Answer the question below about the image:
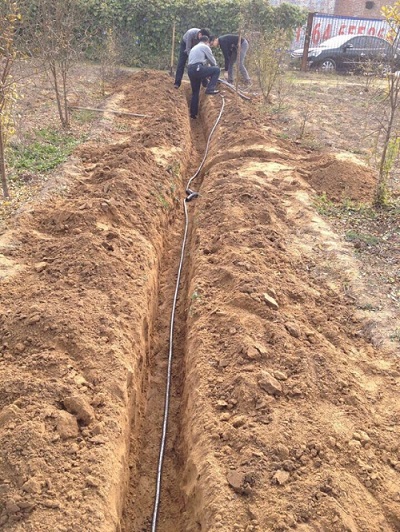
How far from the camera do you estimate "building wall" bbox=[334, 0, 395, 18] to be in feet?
104

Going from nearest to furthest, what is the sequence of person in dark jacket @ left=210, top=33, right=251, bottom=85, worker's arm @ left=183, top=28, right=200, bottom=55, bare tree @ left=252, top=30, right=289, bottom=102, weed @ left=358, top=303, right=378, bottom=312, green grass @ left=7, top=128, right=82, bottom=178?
weed @ left=358, top=303, right=378, bottom=312 → green grass @ left=7, top=128, right=82, bottom=178 → worker's arm @ left=183, top=28, right=200, bottom=55 → bare tree @ left=252, top=30, right=289, bottom=102 → person in dark jacket @ left=210, top=33, right=251, bottom=85

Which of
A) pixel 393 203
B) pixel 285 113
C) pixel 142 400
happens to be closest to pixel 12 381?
pixel 142 400

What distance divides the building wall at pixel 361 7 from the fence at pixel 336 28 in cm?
1093

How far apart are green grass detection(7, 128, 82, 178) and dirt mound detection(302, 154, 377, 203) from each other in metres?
4.31

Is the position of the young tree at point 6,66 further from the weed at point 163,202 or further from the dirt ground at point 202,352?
the weed at point 163,202

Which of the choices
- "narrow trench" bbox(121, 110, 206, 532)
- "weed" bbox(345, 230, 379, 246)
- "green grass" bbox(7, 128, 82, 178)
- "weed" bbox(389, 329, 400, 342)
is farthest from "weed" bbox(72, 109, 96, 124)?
"weed" bbox(389, 329, 400, 342)

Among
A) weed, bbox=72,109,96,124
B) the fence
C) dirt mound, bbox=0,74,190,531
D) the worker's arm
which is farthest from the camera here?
the fence

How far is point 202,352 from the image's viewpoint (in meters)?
4.55

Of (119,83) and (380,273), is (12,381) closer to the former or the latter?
(380,273)

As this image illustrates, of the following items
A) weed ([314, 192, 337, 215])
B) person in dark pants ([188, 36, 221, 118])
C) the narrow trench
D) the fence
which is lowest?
the narrow trench

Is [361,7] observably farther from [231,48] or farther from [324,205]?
[324,205]

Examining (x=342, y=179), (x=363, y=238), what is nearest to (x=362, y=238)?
(x=363, y=238)

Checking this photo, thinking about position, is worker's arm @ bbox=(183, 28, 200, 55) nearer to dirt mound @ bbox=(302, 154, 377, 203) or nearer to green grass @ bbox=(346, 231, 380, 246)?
dirt mound @ bbox=(302, 154, 377, 203)

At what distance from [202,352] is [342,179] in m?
4.81
